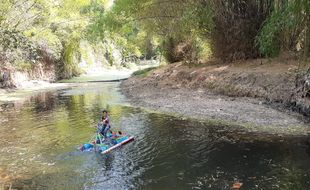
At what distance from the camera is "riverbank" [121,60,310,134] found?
1315 centimetres

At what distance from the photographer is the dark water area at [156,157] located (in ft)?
27.2

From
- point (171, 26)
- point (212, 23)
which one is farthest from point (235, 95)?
point (171, 26)

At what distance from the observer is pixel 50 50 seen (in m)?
34.5

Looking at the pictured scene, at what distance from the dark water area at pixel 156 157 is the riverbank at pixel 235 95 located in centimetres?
113

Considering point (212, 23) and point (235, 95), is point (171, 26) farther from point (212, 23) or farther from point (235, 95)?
point (235, 95)

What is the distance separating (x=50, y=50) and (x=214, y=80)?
19018mm

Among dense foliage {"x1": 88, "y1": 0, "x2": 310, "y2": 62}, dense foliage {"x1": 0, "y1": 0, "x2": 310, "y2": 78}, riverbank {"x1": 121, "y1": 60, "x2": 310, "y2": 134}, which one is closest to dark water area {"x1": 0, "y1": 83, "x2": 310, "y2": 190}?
riverbank {"x1": 121, "y1": 60, "x2": 310, "y2": 134}

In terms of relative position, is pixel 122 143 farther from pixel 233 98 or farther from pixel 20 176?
pixel 233 98

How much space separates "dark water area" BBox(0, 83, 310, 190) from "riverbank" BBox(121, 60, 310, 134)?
1132 millimetres

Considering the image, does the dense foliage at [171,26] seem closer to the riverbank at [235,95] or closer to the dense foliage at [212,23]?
the dense foliage at [212,23]

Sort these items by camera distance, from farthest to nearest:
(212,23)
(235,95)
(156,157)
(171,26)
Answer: (171,26), (212,23), (235,95), (156,157)

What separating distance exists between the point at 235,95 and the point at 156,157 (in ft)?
27.4

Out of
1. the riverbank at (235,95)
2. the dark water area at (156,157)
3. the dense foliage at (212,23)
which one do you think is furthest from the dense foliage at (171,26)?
the dark water area at (156,157)

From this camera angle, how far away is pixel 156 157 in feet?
32.8
